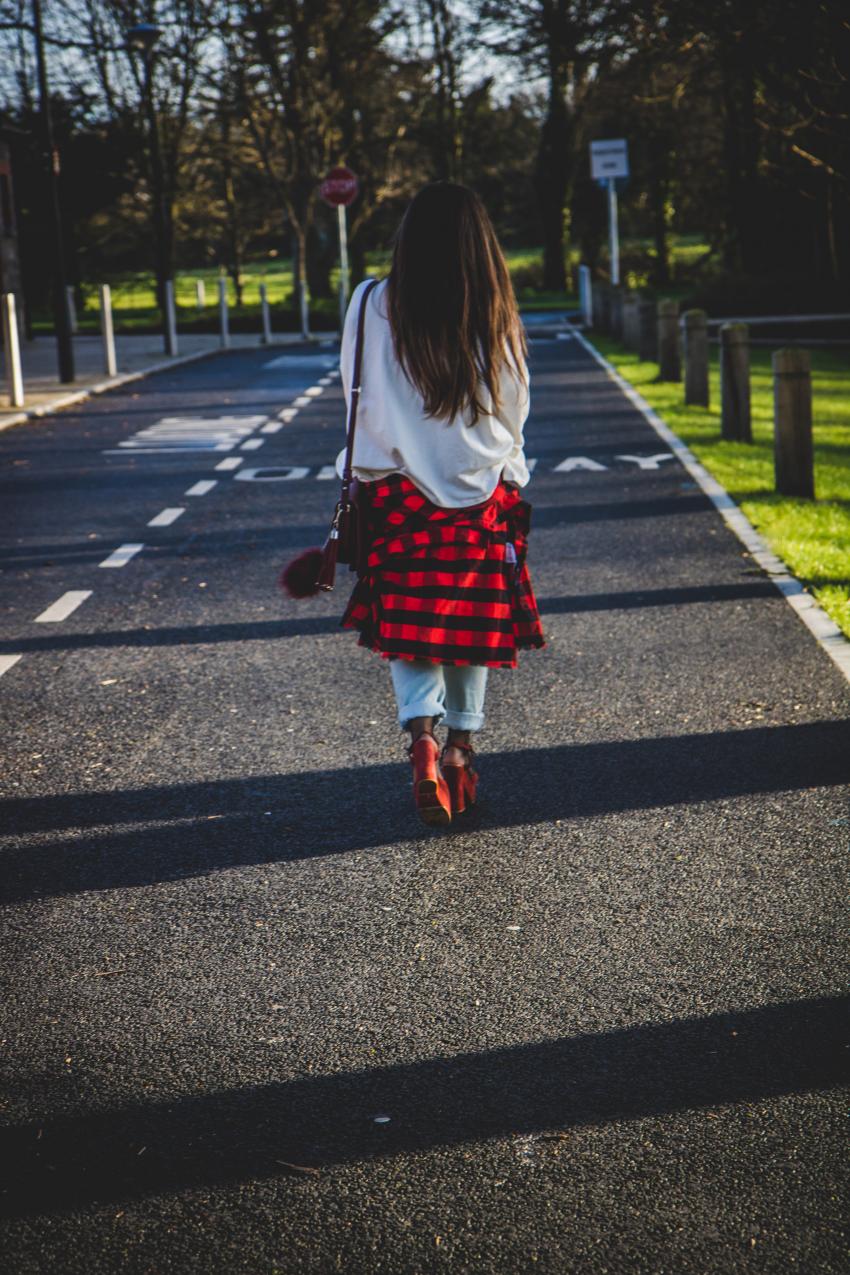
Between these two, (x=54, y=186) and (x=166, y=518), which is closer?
(x=166, y=518)

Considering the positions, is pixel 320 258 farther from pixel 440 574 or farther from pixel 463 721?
pixel 440 574

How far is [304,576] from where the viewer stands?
15.6 feet

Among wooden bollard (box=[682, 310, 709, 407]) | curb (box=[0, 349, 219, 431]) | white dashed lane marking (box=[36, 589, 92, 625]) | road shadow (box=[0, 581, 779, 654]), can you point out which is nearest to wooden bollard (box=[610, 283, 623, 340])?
curb (box=[0, 349, 219, 431])

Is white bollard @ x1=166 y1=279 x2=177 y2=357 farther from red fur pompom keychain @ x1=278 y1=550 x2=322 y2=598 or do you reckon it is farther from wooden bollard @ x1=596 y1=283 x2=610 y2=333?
red fur pompom keychain @ x1=278 y1=550 x2=322 y2=598

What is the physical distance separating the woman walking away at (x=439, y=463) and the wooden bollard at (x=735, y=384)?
8.82 meters

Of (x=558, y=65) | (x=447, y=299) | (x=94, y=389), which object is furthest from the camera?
(x=558, y=65)

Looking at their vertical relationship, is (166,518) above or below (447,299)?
below

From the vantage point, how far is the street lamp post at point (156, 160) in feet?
88.7

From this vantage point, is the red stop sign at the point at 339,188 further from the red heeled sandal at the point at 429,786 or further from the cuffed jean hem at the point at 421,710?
the red heeled sandal at the point at 429,786

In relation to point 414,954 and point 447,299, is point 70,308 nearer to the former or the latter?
point 447,299

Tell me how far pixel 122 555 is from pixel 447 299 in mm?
5727

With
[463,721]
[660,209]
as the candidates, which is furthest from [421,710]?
[660,209]

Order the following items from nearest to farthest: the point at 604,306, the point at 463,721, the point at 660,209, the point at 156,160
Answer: the point at 463,721
the point at 156,160
the point at 604,306
the point at 660,209

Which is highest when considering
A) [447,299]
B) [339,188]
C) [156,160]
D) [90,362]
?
[156,160]
